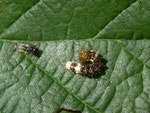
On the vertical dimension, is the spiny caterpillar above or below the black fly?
below

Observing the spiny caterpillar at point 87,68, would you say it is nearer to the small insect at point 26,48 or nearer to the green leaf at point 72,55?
the green leaf at point 72,55

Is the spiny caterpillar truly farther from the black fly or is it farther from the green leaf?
the black fly

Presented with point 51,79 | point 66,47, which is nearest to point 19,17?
point 66,47

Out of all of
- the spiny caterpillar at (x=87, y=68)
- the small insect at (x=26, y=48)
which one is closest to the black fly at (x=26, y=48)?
the small insect at (x=26, y=48)

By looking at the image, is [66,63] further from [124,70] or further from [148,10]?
[148,10]

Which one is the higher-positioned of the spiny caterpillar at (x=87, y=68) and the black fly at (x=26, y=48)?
the black fly at (x=26, y=48)

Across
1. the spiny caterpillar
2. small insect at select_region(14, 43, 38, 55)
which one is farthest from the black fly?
the spiny caterpillar

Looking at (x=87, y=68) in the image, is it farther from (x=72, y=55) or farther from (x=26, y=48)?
(x=26, y=48)

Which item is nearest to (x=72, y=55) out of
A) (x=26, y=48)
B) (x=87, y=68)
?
(x=87, y=68)

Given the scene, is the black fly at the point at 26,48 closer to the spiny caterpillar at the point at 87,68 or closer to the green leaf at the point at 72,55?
the green leaf at the point at 72,55
